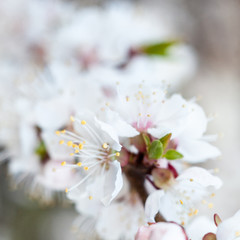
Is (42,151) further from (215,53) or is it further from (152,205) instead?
(215,53)

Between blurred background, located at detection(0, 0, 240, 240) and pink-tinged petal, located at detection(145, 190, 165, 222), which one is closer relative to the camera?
pink-tinged petal, located at detection(145, 190, 165, 222)

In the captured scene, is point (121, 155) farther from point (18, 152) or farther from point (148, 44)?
point (148, 44)

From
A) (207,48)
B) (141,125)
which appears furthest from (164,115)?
(207,48)

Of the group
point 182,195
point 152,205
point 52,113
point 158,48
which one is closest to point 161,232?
point 152,205

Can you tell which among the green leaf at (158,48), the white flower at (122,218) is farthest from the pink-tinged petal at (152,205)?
the green leaf at (158,48)

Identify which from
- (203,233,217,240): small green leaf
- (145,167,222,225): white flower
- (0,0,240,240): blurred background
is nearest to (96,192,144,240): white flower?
(145,167,222,225): white flower

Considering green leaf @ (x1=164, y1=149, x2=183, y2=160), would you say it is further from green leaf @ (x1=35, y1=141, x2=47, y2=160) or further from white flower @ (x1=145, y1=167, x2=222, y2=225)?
green leaf @ (x1=35, y1=141, x2=47, y2=160)

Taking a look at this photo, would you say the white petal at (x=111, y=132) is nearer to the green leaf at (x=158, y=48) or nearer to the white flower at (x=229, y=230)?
the white flower at (x=229, y=230)
